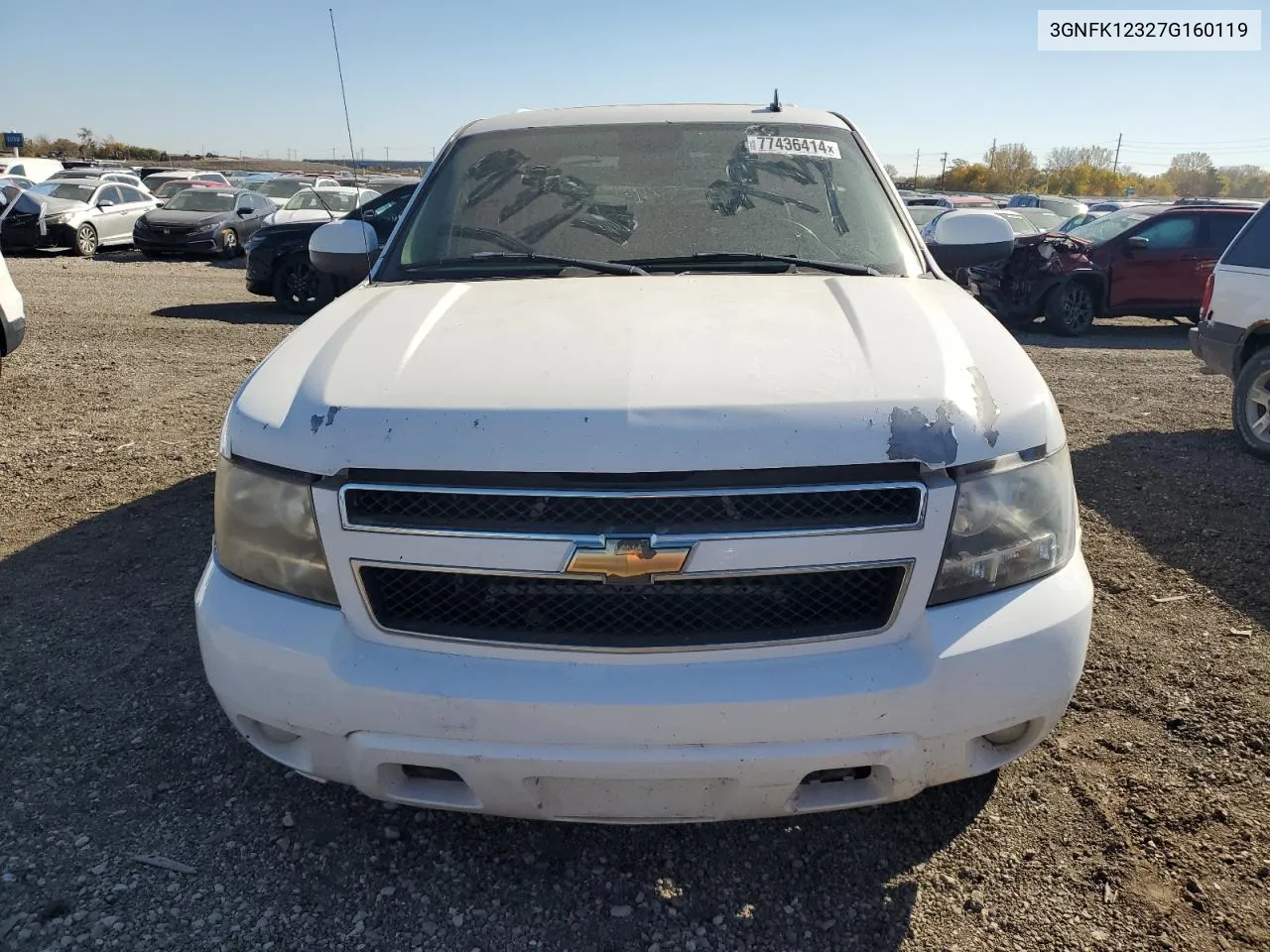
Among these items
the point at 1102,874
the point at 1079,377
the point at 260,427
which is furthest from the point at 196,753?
the point at 1079,377

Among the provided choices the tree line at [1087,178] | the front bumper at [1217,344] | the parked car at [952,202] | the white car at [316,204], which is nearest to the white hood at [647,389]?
the front bumper at [1217,344]

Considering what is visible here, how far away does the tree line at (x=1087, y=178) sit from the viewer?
3014 inches

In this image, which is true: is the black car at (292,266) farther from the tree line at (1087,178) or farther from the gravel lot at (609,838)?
the tree line at (1087,178)

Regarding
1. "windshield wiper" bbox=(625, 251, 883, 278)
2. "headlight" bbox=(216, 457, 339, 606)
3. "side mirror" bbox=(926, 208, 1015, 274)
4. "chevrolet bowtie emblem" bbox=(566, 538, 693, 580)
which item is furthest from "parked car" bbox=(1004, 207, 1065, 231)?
"headlight" bbox=(216, 457, 339, 606)

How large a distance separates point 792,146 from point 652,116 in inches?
22.4

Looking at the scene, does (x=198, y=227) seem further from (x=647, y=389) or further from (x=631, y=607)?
(x=631, y=607)

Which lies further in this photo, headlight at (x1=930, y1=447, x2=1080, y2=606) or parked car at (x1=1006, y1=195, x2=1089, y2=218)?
parked car at (x1=1006, y1=195, x2=1089, y2=218)

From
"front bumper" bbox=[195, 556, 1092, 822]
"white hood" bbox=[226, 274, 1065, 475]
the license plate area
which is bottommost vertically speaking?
the license plate area

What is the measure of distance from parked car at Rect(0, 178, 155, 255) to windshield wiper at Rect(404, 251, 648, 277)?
2036cm

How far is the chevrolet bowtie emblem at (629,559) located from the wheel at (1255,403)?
5816mm

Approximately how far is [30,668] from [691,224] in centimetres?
275

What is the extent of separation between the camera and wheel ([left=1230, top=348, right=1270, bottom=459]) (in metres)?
6.14

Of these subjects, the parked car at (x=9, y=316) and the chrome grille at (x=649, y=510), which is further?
the parked car at (x=9, y=316)

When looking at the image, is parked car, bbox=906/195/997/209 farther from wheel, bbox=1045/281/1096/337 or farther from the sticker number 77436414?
the sticker number 77436414
